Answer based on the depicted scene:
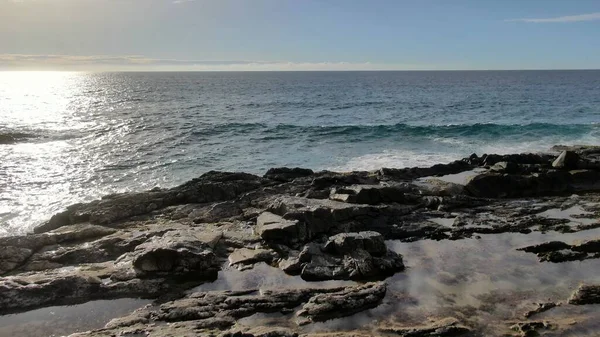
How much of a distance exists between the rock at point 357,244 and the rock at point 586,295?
5.37 metres

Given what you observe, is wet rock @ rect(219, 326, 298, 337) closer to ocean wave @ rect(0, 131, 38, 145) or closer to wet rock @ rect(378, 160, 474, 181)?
wet rock @ rect(378, 160, 474, 181)

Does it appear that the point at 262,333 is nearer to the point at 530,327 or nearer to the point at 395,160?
the point at 530,327

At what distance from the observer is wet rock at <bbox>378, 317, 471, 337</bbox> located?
10102mm

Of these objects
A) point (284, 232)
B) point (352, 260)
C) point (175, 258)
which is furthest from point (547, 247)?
point (175, 258)

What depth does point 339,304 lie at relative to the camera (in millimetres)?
11305

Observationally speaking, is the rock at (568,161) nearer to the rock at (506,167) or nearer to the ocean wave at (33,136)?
the rock at (506,167)

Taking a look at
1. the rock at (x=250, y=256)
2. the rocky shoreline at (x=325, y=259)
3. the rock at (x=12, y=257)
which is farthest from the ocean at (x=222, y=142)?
the rock at (x=250, y=256)

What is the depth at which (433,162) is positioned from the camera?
31328 mm

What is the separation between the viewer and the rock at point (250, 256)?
47.1ft

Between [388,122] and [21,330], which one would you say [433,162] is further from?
[21,330]

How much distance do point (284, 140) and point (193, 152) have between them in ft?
31.5

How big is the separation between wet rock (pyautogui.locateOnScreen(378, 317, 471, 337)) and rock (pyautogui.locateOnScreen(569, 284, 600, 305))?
349cm

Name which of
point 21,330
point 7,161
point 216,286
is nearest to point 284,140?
point 7,161

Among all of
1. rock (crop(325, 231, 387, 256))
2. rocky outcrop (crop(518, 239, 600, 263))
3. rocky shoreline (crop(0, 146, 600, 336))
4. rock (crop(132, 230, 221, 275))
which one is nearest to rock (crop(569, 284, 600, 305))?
rocky shoreline (crop(0, 146, 600, 336))
